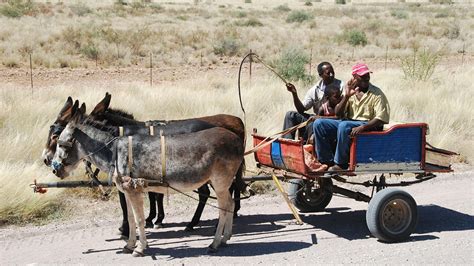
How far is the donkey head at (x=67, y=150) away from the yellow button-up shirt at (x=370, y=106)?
3356 mm

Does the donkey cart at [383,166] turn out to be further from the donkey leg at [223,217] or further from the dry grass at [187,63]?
the dry grass at [187,63]

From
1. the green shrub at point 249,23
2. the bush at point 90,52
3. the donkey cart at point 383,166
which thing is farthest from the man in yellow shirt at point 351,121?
the green shrub at point 249,23

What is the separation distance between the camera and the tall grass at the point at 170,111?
8641mm

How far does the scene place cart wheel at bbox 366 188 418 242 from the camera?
7.30m

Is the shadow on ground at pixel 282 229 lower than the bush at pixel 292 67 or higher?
lower

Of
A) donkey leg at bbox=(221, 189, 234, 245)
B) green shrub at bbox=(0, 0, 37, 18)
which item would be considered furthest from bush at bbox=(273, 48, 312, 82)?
green shrub at bbox=(0, 0, 37, 18)

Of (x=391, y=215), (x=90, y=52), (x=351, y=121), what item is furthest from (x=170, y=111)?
(x=90, y=52)

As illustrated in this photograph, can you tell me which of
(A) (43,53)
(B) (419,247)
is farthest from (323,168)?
(A) (43,53)

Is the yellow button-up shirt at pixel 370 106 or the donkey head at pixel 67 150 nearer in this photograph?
the donkey head at pixel 67 150

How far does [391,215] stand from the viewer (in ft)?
24.7

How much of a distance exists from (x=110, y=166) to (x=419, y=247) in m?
3.64

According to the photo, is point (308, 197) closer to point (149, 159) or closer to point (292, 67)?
point (149, 159)

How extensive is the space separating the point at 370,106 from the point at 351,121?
404 millimetres

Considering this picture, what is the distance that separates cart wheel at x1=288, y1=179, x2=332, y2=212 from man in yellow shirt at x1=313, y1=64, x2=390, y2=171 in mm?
1095
